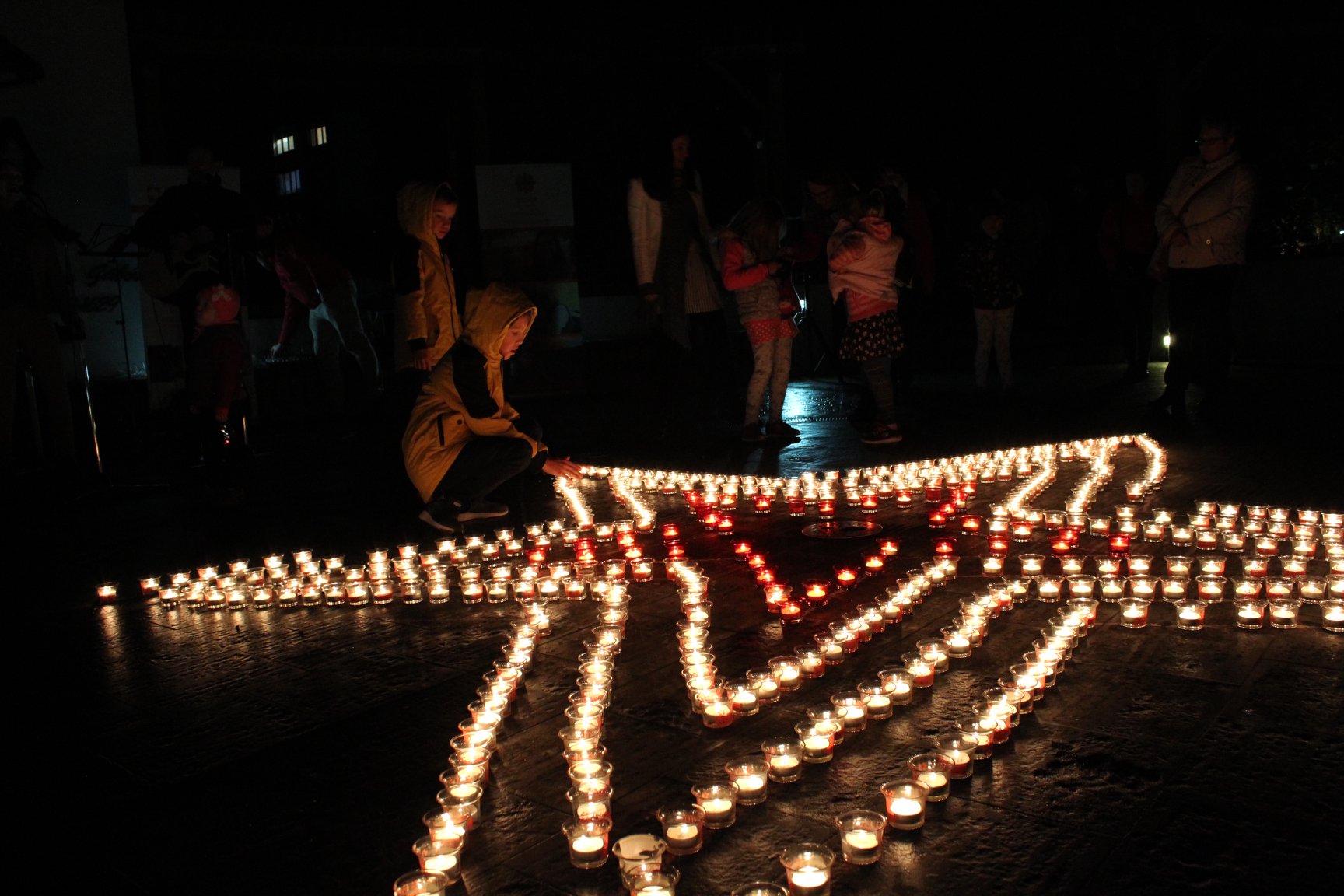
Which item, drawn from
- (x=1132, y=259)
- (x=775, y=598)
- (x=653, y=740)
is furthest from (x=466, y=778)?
(x=1132, y=259)

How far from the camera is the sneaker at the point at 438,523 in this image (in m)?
4.79

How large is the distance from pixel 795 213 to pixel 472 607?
10.1 meters

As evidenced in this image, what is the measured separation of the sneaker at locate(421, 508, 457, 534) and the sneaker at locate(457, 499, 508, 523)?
→ 0.33 feet

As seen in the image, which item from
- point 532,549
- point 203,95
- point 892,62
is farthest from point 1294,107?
point 203,95

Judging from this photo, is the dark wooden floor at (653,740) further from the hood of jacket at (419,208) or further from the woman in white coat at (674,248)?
the woman in white coat at (674,248)

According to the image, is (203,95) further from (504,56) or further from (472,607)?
(472,607)

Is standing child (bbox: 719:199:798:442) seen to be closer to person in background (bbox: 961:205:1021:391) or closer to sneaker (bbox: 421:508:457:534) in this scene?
person in background (bbox: 961:205:1021:391)

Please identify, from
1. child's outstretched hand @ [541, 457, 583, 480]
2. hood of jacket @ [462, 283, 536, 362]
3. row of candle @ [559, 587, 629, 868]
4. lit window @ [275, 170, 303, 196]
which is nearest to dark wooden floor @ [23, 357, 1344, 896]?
row of candle @ [559, 587, 629, 868]

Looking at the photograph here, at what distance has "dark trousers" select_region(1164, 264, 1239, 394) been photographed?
6469 millimetres

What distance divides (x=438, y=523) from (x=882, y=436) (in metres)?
2.75

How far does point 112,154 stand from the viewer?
871cm

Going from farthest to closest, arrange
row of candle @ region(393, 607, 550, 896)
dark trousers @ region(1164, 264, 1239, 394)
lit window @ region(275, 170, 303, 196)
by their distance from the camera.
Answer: lit window @ region(275, 170, 303, 196) < dark trousers @ region(1164, 264, 1239, 394) < row of candle @ region(393, 607, 550, 896)

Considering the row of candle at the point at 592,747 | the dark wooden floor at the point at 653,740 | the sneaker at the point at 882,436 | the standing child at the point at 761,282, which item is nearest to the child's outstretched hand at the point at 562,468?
the dark wooden floor at the point at 653,740

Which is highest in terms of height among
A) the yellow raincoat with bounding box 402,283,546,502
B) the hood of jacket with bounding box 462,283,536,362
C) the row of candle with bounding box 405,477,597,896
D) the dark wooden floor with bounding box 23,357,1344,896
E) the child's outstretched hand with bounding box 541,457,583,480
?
the hood of jacket with bounding box 462,283,536,362
